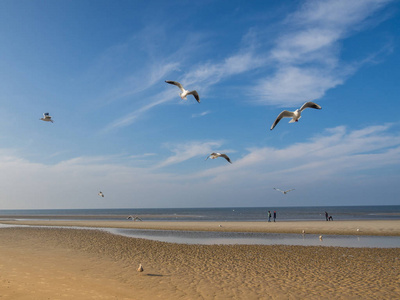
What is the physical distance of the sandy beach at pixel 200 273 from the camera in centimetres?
1077

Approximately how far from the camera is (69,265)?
14859mm

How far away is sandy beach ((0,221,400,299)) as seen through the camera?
35.3 ft

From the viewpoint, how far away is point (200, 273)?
1402 cm

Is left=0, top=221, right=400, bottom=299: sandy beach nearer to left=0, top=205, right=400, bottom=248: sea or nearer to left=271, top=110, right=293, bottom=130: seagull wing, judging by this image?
left=0, top=205, right=400, bottom=248: sea

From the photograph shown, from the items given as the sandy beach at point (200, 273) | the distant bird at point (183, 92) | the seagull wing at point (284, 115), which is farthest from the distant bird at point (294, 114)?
the sandy beach at point (200, 273)

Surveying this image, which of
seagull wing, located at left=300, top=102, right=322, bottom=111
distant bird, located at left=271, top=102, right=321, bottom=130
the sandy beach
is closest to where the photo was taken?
the sandy beach

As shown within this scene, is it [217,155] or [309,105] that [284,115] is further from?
[217,155]

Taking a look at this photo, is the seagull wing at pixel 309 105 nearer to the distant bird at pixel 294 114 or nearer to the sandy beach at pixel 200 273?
the distant bird at pixel 294 114

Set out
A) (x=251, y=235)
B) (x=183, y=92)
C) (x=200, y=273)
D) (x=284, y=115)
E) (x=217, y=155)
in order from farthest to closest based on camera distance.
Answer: (x=251, y=235) < (x=217, y=155) < (x=183, y=92) < (x=200, y=273) < (x=284, y=115)

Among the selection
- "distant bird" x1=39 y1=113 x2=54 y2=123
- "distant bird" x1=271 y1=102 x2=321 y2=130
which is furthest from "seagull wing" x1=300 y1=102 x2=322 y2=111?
"distant bird" x1=39 y1=113 x2=54 y2=123

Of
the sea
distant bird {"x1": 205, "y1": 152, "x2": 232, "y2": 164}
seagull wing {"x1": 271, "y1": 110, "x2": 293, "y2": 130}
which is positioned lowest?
the sea

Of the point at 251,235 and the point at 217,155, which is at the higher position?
the point at 217,155

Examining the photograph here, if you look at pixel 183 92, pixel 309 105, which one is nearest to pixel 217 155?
pixel 183 92

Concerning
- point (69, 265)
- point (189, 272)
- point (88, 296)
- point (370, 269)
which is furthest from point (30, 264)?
point (370, 269)
